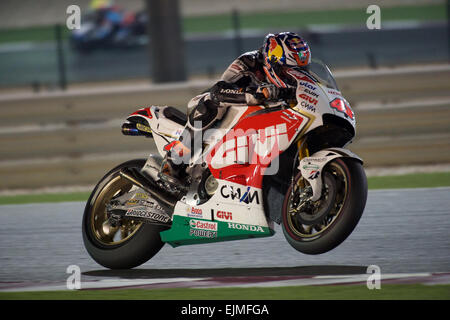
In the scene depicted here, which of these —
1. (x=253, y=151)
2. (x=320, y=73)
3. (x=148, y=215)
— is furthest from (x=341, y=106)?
(x=148, y=215)

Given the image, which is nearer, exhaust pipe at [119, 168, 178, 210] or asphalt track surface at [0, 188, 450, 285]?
asphalt track surface at [0, 188, 450, 285]

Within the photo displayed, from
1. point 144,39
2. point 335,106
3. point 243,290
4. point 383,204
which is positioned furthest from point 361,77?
point 144,39

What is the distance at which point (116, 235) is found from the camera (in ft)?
21.8

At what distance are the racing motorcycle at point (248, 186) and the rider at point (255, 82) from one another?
0.07 meters

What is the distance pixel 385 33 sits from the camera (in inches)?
913

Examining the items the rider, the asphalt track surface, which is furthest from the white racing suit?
the asphalt track surface

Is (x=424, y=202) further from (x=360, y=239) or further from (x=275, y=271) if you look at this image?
(x=275, y=271)

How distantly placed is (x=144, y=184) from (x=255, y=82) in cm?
108

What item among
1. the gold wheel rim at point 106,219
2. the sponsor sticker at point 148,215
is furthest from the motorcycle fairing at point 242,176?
the gold wheel rim at point 106,219

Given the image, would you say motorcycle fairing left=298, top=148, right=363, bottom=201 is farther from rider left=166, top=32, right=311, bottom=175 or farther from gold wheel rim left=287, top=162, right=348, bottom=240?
rider left=166, top=32, right=311, bottom=175

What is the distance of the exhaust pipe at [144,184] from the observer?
6.45 meters

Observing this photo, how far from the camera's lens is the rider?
603 cm

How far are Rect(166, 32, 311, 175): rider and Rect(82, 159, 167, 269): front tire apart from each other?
0.47 m

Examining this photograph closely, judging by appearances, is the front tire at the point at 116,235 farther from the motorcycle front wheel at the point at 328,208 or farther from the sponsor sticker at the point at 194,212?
the motorcycle front wheel at the point at 328,208
